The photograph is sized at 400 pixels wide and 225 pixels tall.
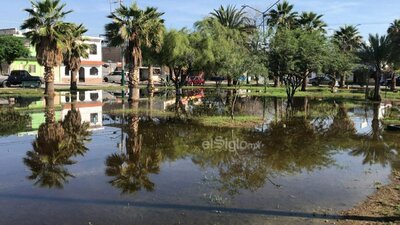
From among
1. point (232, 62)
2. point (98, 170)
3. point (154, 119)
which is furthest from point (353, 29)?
point (98, 170)

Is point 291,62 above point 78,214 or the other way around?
above

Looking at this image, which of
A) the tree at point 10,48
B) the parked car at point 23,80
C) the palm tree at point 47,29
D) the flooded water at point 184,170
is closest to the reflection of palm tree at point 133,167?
the flooded water at point 184,170

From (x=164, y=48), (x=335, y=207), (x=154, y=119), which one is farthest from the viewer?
(x=164, y=48)

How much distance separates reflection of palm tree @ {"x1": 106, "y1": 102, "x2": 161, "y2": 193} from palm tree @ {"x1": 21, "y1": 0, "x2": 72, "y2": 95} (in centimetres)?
2069

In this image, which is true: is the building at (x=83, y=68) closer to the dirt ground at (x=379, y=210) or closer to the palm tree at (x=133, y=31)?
the palm tree at (x=133, y=31)

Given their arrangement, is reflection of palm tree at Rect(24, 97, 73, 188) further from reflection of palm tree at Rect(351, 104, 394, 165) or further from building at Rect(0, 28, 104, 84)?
building at Rect(0, 28, 104, 84)

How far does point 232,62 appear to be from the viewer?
80.4ft

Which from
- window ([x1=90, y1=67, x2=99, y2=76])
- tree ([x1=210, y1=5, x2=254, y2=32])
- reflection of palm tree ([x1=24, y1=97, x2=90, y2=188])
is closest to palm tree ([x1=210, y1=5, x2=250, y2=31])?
tree ([x1=210, y1=5, x2=254, y2=32])

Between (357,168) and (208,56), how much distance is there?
2872cm

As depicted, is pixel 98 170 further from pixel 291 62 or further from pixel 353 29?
pixel 353 29

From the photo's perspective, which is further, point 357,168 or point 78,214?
point 357,168

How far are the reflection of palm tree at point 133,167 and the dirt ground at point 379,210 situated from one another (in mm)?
4101

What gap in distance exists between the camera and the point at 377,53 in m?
36.7

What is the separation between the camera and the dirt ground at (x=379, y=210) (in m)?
7.62
